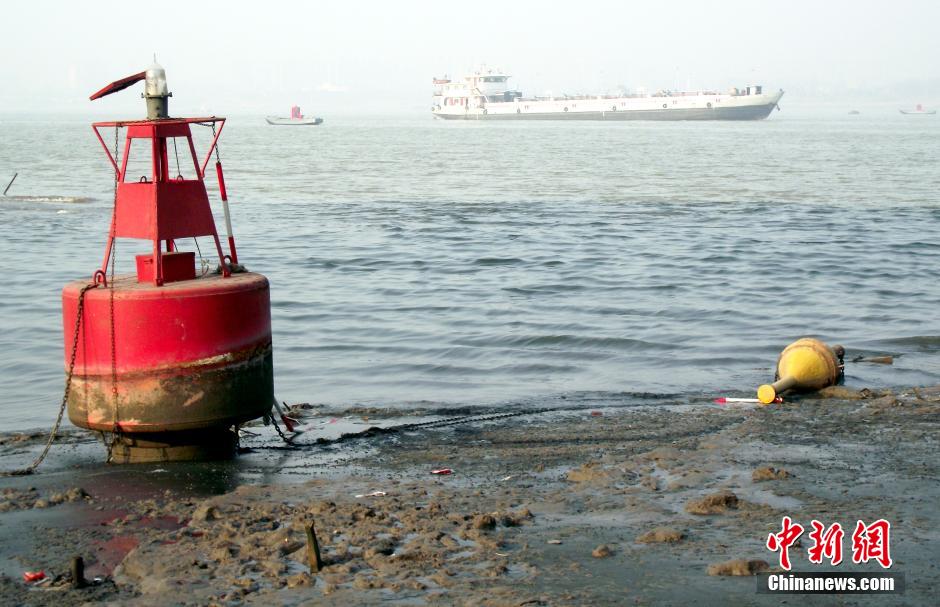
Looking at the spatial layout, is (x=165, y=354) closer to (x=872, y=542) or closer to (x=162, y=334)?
(x=162, y=334)

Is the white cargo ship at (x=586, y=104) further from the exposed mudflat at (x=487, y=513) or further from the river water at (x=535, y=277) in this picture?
the exposed mudflat at (x=487, y=513)

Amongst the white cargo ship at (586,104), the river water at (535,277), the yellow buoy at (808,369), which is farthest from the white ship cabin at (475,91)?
the yellow buoy at (808,369)

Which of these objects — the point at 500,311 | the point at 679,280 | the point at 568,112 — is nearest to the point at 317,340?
the point at 500,311

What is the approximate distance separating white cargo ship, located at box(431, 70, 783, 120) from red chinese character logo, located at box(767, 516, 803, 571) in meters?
131

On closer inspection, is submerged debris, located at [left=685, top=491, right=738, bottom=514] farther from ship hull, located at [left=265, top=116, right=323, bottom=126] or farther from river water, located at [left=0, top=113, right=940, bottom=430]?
ship hull, located at [left=265, top=116, right=323, bottom=126]

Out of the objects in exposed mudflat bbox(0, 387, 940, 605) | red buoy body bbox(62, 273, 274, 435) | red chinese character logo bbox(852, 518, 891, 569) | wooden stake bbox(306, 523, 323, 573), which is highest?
red buoy body bbox(62, 273, 274, 435)

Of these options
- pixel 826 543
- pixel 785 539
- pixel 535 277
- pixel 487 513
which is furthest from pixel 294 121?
pixel 826 543

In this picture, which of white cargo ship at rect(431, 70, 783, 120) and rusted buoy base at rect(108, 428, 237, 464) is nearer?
rusted buoy base at rect(108, 428, 237, 464)

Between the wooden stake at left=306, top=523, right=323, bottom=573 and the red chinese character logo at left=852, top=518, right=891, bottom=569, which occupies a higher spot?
the wooden stake at left=306, top=523, right=323, bottom=573

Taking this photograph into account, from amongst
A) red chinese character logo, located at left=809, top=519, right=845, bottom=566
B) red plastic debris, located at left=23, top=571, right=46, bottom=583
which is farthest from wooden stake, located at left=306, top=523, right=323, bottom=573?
red chinese character logo, located at left=809, top=519, right=845, bottom=566

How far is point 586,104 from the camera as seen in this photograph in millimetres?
145750

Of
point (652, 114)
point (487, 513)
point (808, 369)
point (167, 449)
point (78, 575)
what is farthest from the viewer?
point (652, 114)

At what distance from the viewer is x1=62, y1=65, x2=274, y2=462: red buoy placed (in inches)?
297

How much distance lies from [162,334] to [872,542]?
14.9 feet
